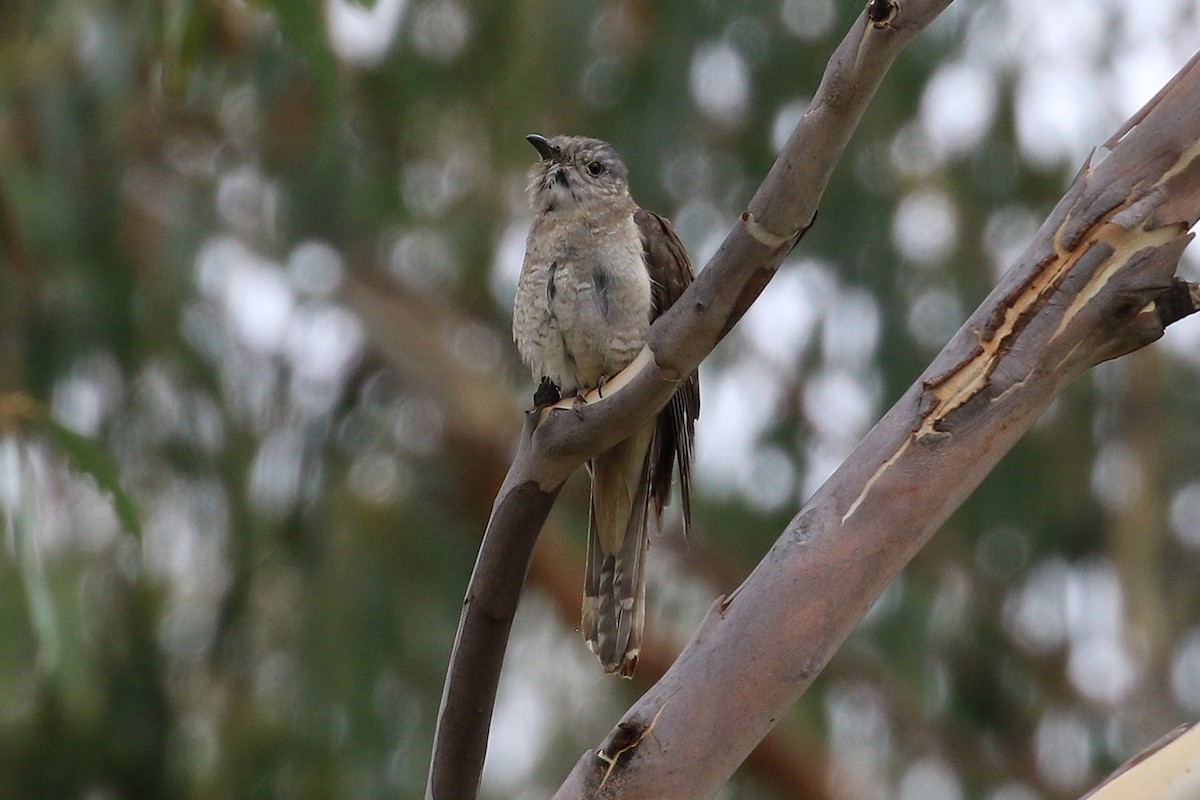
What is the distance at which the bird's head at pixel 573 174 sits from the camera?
3.35m

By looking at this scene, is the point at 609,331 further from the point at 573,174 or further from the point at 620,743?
the point at 620,743

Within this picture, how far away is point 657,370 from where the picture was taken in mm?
1791

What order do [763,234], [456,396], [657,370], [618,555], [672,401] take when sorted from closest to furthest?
[763,234] → [657,370] → [618,555] → [672,401] → [456,396]

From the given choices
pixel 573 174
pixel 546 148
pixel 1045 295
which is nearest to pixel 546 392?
pixel 573 174

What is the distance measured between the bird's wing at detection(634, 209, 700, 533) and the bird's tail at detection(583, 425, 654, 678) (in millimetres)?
62

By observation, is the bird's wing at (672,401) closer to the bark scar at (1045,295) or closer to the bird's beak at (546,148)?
the bird's beak at (546,148)

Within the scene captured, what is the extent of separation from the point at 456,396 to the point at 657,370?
3115 millimetres

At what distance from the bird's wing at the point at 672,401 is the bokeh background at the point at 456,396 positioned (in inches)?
61.9

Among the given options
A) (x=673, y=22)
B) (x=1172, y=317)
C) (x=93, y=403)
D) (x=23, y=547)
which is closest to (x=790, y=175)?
(x=1172, y=317)

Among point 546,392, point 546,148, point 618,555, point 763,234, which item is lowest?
point 763,234

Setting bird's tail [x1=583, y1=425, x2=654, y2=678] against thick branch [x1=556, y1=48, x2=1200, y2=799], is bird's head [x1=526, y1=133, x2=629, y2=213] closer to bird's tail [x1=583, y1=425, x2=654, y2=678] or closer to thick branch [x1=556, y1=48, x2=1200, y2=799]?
bird's tail [x1=583, y1=425, x2=654, y2=678]

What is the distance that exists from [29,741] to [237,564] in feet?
2.80

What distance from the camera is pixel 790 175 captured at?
5.41 feet

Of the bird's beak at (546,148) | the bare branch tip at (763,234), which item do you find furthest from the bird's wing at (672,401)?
the bare branch tip at (763,234)
